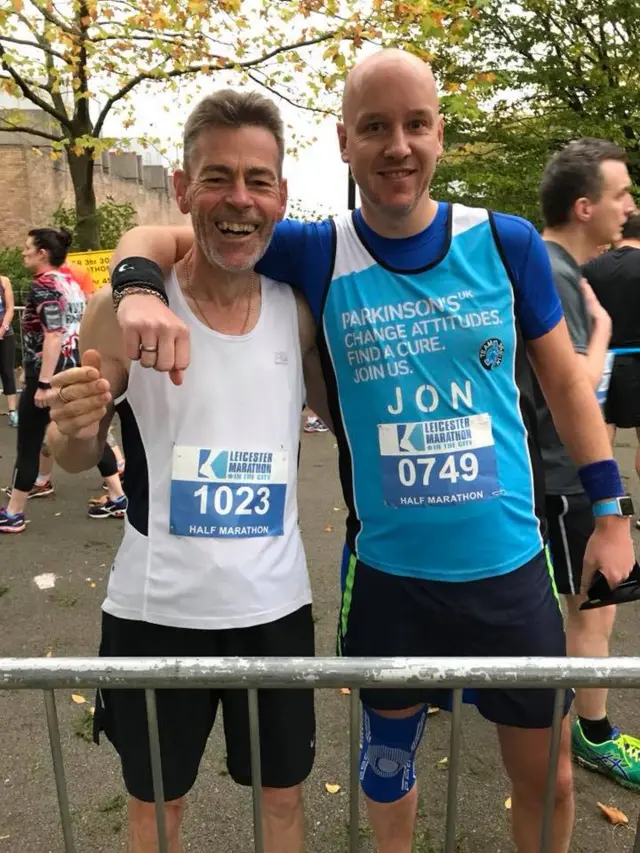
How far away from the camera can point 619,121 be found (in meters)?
13.1

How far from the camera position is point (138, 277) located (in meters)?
1.58

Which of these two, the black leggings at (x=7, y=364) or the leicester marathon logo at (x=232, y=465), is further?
the black leggings at (x=7, y=364)

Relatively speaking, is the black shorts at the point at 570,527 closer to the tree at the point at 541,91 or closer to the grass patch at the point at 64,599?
the grass patch at the point at 64,599

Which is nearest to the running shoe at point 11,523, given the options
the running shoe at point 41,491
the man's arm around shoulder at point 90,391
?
the running shoe at point 41,491

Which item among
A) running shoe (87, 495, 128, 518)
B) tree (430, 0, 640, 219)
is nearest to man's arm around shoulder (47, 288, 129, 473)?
running shoe (87, 495, 128, 518)

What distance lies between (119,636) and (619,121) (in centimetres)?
1423

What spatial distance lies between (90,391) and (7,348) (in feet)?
26.7

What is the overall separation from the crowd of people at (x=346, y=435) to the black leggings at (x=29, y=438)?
351 cm

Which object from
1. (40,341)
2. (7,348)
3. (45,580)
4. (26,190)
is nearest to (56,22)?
(7,348)

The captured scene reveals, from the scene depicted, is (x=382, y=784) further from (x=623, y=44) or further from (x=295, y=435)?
(x=623, y=44)

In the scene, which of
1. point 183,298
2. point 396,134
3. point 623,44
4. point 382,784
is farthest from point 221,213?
point 623,44

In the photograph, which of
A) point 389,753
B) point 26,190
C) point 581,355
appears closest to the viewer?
point 389,753

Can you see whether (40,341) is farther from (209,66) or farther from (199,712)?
(209,66)

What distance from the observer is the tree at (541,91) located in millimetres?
13164
